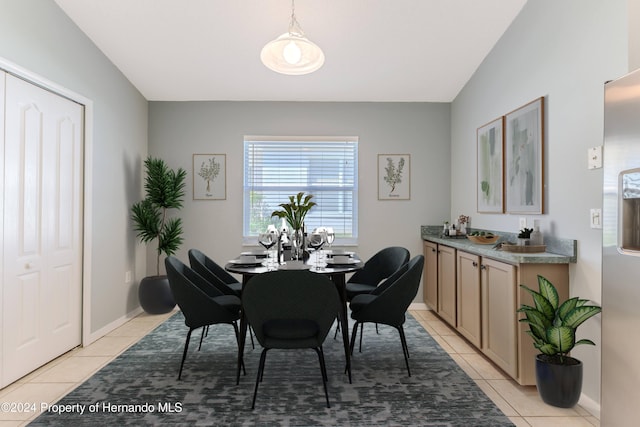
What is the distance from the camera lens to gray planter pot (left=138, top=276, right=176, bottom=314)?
4.32 metres

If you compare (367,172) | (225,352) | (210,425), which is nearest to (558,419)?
(210,425)

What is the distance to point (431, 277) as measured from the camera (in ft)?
14.8

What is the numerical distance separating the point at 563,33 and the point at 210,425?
3.44m

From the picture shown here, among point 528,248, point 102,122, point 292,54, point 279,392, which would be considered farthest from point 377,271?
point 102,122

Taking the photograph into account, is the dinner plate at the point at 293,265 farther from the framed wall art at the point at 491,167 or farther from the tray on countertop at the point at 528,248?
the framed wall art at the point at 491,167

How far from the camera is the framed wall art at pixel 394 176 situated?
15.9 ft

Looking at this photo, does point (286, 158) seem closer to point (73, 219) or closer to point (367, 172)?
point (367, 172)

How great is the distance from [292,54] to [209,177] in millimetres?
2503

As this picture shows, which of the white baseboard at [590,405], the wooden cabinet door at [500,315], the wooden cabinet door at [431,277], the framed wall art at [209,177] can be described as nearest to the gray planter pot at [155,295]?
the framed wall art at [209,177]

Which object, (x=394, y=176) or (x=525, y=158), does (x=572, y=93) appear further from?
(x=394, y=176)

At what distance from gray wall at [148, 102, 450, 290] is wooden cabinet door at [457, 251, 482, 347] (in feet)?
4.10

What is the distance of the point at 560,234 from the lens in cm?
271

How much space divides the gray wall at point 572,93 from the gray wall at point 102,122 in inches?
151

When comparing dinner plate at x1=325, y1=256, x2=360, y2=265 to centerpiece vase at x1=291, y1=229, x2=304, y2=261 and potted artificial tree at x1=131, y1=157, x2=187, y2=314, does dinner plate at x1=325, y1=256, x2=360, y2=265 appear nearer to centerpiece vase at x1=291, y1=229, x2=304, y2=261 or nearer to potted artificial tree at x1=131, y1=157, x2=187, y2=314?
centerpiece vase at x1=291, y1=229, x2=304, y2=261
